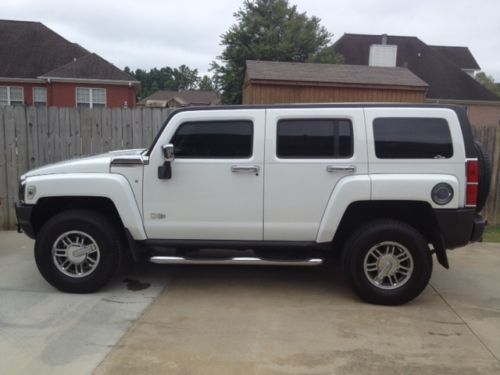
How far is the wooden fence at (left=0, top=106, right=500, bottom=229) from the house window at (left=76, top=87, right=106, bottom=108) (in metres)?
18.6

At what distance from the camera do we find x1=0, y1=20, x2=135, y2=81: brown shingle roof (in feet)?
82.9

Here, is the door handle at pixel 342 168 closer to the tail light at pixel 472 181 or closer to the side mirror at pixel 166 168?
the tail light at pixel 472 181

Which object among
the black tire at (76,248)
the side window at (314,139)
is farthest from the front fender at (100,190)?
the side window at (314,139)

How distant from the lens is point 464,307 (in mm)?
4777

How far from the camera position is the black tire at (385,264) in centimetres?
462

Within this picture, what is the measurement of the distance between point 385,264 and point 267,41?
28.0 m

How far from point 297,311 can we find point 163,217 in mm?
1619

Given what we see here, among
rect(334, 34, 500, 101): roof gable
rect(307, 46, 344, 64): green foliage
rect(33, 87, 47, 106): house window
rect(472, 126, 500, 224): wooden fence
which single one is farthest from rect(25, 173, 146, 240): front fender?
rect(307, 46, 344, 64): green foliage

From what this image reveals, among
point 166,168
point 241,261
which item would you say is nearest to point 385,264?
point 241,261

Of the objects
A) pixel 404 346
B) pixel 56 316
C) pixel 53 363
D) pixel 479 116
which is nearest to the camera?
pixel 53 363

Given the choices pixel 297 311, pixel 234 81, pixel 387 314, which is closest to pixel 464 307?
pixel 387 314

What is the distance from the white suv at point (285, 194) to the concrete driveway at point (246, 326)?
398mm

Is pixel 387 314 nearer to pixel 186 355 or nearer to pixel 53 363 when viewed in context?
pixel 186 355

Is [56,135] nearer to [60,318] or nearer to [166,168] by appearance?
[166,168]
